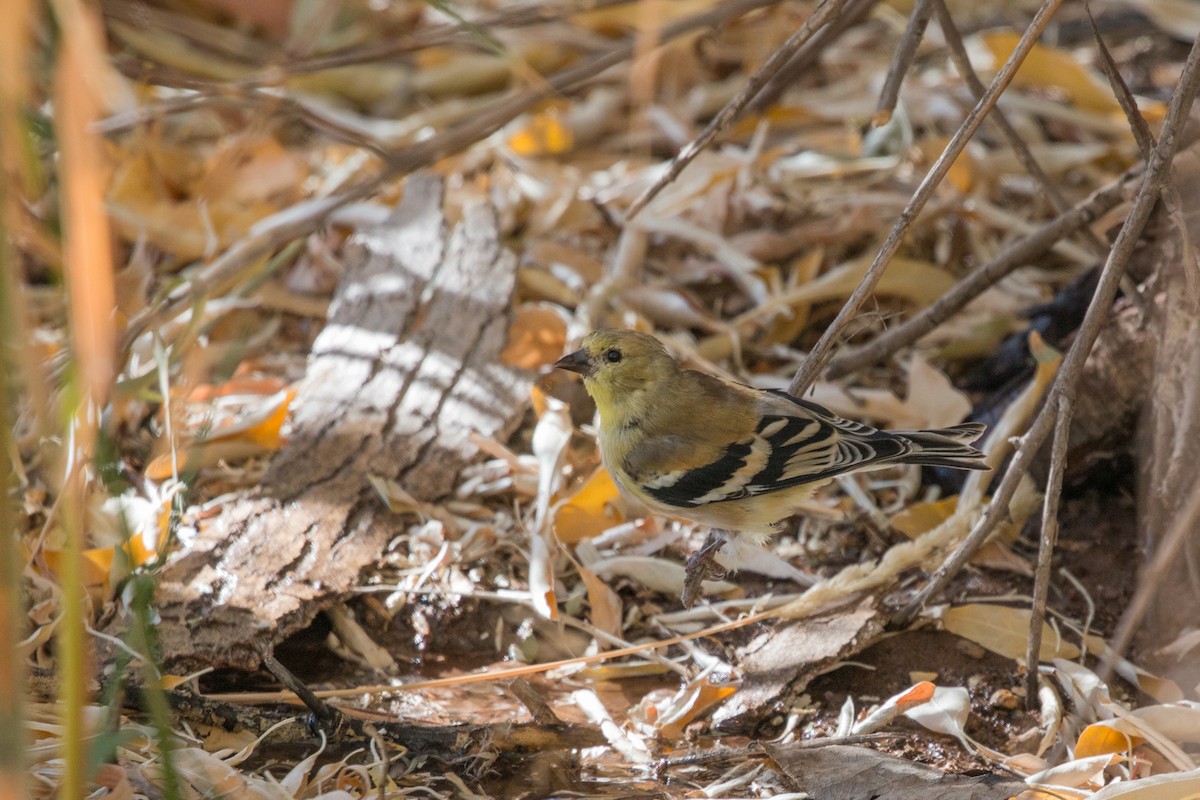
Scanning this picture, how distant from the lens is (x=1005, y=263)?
300 centimetres

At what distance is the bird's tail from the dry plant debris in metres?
0.20

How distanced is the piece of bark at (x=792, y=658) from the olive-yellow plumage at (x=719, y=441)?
0.97 ft

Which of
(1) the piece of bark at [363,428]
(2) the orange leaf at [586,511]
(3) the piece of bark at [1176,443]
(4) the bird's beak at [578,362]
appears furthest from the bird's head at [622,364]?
(3) the piece of bark at [1176,443]

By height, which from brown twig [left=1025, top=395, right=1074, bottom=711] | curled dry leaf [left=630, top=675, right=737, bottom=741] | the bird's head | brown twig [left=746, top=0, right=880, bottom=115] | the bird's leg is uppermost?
brown twig [left=746, top=0, right=880, bottom=115]

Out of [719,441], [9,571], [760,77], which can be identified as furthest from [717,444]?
[9,571]

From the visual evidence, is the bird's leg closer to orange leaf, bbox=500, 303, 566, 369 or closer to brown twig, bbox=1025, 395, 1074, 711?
brown twig, bbox=1025, 395, 1074, 711

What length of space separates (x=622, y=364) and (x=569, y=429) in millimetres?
292

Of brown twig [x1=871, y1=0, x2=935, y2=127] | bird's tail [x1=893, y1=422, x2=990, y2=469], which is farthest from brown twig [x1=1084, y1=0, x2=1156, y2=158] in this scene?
bird's tail [x1=893, y1=422, x2=990, y2=469]

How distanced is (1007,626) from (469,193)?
2.58 m

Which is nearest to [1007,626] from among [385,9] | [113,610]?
[113,610]

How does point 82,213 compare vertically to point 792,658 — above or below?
above

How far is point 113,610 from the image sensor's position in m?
2.49

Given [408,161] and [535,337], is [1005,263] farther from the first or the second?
[408,161]

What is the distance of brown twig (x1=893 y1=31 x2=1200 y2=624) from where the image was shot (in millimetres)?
2119
